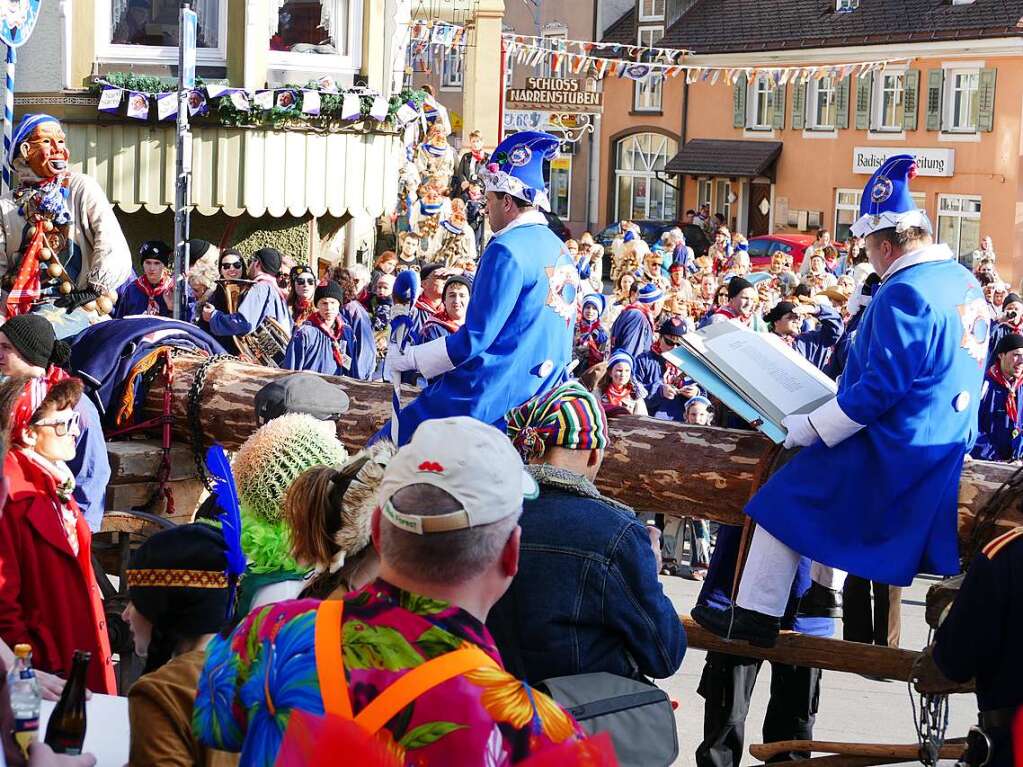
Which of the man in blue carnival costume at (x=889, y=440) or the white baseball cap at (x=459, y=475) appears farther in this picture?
the man in blue carnival costume at (x=889, y=440)

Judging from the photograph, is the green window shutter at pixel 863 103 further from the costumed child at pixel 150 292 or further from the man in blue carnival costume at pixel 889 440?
the man in blue carnival costume at pixel 889 440

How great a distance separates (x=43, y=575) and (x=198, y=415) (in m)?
2.70

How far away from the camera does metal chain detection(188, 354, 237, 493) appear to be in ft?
23.4

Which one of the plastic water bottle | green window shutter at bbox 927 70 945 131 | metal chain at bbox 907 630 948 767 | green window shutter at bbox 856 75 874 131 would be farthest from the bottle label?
green window shutter at bbox 856 75 874 131

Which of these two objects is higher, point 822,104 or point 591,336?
point 822,104

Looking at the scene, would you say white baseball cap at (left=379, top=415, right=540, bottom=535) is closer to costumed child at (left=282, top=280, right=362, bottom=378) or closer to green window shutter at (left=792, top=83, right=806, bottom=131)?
costumed child at (left=282, top=280, right=362, bottom=378)

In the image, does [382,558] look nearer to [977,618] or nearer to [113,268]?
[977,618]

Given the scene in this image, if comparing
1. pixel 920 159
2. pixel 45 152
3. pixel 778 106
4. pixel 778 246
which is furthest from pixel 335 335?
Result: pixel 778 106

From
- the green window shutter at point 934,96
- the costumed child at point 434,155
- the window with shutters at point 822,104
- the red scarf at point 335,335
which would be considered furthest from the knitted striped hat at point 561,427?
the window with shutters at point 822,104

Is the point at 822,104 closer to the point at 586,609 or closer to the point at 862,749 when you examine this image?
the point at 862,749

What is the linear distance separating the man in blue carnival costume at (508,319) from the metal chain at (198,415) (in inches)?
50.9

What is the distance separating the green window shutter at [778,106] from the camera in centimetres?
4109

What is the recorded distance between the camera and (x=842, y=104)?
39.2 meters

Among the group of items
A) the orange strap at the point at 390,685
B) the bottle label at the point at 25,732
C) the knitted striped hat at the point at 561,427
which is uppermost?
the knitted striped hat at the point at 561,427
